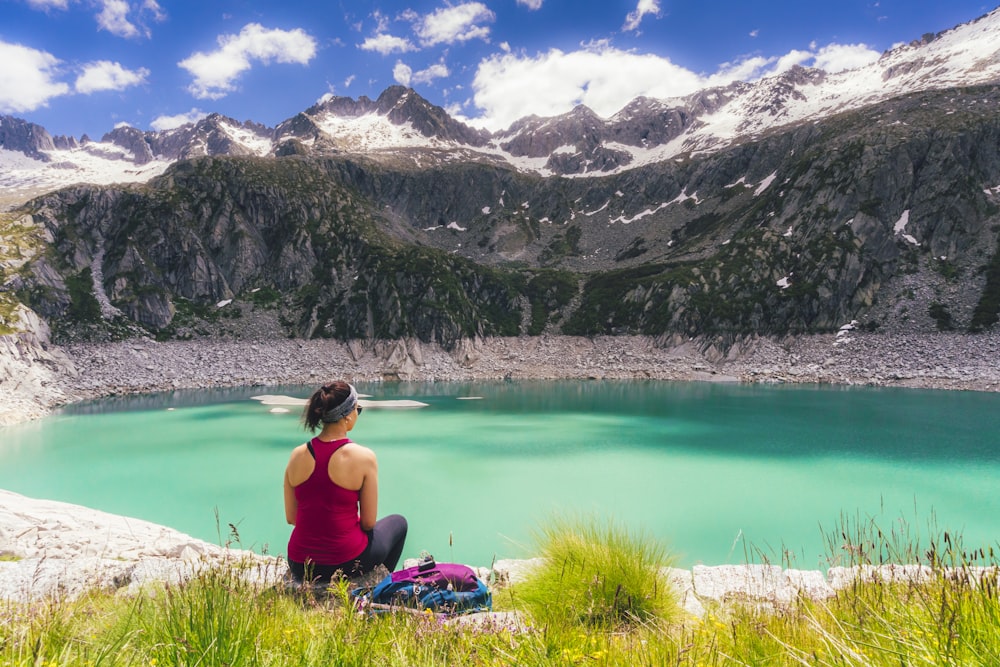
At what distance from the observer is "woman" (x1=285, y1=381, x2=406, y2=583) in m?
5.12

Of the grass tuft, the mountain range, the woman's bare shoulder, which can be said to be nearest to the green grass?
the grass tuft

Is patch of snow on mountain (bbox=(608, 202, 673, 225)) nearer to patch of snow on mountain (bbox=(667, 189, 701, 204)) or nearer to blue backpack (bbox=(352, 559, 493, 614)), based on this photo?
patch of snow on mountain (bbox=(667, 189, 701, 204))

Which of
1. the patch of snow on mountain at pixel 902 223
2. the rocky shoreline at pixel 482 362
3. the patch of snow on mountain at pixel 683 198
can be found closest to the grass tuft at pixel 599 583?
the rocky shoreline at pixel 482 362

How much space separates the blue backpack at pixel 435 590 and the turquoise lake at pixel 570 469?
81cm

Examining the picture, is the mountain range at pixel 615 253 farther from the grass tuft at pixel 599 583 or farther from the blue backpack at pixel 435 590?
the grass tuft at pixel 599 583

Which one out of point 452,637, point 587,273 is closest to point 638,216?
point 587,273

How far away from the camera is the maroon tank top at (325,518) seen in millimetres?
5156

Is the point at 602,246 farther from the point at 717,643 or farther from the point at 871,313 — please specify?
the point at 717,643

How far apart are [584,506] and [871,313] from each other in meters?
80.9

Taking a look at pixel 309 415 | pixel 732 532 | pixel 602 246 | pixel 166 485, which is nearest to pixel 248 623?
pixel 309 415

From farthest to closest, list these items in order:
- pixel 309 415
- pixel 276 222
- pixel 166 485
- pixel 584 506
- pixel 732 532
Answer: pixel 276 222, pixel 166 485, pixel 584 506, pixel 732 532, pixel 309 415

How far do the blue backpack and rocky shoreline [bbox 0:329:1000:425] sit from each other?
2214 inches

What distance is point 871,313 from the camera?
250ft

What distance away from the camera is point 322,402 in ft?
16.9
